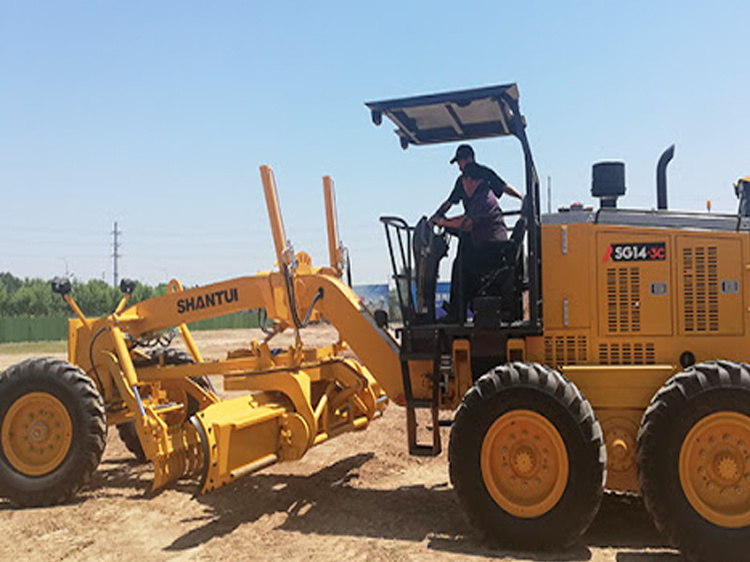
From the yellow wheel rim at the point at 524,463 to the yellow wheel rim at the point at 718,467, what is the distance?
0.91m

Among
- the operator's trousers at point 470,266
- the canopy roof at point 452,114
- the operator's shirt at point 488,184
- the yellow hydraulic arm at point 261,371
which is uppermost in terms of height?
the canopy roof at point 452,114

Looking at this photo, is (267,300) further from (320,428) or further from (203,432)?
(203,432)

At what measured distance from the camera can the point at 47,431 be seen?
7.75 m

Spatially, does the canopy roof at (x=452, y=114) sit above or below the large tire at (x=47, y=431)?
above

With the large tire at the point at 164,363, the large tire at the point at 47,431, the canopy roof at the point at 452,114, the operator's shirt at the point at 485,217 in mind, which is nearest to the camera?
the canopy roof at the point at 452,114

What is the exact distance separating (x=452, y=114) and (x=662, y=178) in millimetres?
2094

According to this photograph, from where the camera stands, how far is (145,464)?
9.38 metres

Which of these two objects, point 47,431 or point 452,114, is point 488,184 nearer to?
point 452,114

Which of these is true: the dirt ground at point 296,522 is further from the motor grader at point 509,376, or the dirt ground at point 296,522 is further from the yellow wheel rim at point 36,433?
the yellow wheel rim at point 36,433

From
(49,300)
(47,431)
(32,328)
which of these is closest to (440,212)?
(47,431)

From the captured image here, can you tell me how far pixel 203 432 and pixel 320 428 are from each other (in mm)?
1610

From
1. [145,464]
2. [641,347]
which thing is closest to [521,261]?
[641,347]

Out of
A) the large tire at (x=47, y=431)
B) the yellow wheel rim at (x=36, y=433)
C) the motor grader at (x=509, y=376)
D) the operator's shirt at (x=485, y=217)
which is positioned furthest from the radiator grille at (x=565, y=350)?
the yellow wheel rim at (x=36, y=433)

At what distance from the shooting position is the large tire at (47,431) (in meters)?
7.50
